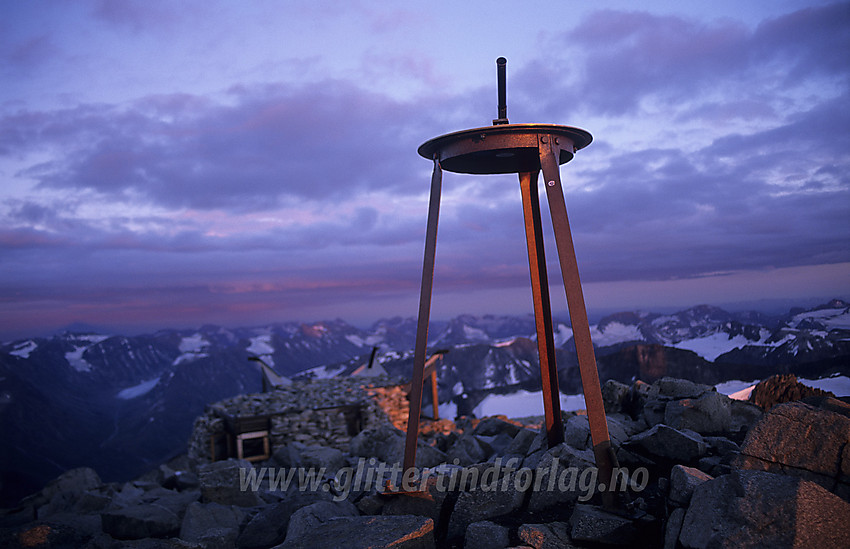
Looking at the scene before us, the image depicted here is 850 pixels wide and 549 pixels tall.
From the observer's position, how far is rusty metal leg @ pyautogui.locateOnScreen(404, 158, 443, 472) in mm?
5789

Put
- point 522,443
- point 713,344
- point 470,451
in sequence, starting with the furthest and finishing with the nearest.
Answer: point 713,344 < point 470,451 < point 522,443

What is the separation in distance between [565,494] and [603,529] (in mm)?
1120

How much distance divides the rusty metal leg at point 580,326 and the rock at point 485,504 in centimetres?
127

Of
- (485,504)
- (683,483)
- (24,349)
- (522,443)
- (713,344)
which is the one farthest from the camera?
(24,349)

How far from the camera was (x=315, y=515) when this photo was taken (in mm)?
6422

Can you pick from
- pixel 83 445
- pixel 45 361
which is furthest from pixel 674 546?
pixel 45 361

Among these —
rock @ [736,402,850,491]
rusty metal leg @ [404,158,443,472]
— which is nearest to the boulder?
rusty metal leg @ [404,158,443,472]

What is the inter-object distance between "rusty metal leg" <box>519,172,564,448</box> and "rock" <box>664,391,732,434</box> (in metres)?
1.50

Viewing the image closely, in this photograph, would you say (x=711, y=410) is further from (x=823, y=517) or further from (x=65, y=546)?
(x=65, y=546)

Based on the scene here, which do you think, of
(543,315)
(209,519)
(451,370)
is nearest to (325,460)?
(209,519)

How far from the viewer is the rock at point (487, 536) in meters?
5.07

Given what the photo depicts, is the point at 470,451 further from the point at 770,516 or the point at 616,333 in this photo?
the point at 616,333

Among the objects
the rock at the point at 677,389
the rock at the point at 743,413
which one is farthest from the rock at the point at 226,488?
the rock at the point at 743,413

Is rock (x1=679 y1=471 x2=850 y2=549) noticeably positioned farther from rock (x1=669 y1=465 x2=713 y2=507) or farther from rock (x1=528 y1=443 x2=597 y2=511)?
rock (x1=528 y1=443 x2=597 y2=511)
